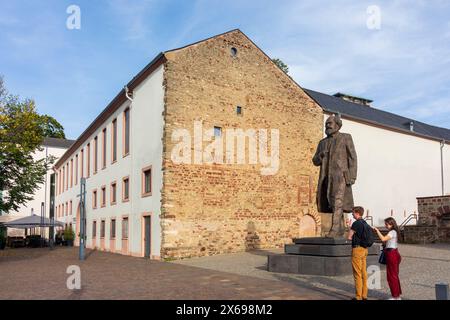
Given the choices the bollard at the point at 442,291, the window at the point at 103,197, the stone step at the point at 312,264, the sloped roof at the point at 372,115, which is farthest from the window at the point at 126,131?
the bollard at the point at 442,291

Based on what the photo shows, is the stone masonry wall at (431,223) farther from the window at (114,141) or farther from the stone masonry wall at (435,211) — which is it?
the window at (114,141)

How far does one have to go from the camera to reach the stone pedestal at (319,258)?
1140 cm

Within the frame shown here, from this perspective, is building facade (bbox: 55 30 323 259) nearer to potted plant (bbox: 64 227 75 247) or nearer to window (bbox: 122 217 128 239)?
window (bbox: 122 217 128 239)

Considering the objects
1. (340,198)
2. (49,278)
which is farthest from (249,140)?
(49,278)

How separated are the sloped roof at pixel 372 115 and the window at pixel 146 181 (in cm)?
1317

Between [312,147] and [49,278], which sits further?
[312,147]

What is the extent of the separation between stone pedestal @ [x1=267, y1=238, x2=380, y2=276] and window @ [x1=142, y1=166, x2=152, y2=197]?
31.1 feet

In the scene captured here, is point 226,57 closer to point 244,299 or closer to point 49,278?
point 49,278

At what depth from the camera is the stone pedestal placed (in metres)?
11.4

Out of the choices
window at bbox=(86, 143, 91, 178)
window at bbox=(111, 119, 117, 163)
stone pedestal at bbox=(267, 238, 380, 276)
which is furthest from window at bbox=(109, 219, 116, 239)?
stone pedestal at bbox=(267, 238, 380, 276)

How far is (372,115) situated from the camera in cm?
3459

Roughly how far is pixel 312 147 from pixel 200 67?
785cm

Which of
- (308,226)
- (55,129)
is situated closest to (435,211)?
(308,226)

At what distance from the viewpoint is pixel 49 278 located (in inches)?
502
